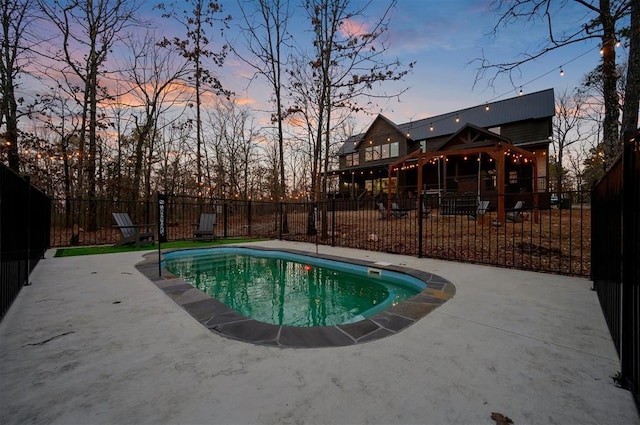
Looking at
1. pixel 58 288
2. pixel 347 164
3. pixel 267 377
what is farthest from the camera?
pixel 347 164

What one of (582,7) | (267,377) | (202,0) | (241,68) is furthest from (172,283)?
(202,0)

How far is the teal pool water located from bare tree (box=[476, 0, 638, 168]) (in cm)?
464

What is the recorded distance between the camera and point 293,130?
12.2 metres

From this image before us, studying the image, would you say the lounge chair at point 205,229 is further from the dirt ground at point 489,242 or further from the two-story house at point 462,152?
the two-story house at point 462,152

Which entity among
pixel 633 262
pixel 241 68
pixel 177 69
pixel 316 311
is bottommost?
pixel 316 311

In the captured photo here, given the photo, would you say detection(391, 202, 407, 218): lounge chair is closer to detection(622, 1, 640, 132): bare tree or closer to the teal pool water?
the teal pool water

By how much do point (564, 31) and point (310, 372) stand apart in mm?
7026

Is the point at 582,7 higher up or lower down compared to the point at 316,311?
higher up

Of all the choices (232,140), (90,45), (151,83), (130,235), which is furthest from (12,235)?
(232,140)

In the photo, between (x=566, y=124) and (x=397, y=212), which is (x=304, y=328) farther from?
(x=566, y=124)

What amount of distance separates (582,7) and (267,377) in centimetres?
801

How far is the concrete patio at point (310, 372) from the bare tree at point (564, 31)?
458cm

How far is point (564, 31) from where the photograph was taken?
16.0 feet

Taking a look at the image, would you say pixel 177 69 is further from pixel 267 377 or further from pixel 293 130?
pixel 267 377
